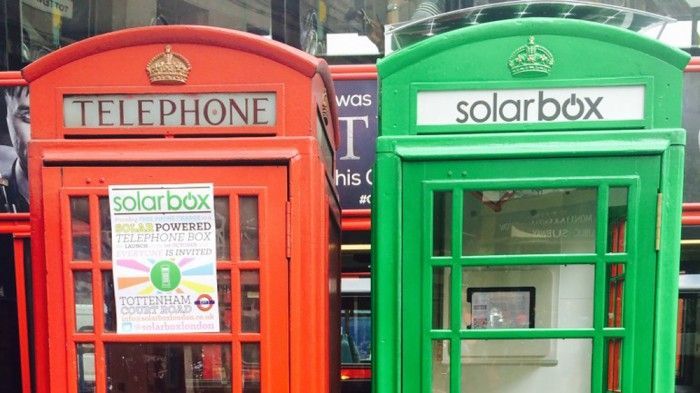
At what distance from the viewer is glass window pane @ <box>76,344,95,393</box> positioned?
1660 millimetres

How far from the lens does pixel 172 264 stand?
1.63m

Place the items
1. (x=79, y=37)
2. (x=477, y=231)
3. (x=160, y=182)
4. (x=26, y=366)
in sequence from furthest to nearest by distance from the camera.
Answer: (x=79, y=37), (x=26, y=366), (x=477, y=231), (x=160, y=182)

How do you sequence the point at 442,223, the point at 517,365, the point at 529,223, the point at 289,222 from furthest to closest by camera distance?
the point at 517,365
the point at 529,223
the point at 442,223
the point at 289,222

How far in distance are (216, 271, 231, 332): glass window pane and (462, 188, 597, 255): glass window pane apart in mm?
899

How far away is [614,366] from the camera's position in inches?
71.1

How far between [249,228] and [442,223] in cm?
65

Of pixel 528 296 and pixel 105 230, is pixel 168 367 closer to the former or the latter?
pixel 105 230

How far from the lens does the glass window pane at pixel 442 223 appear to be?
169cm

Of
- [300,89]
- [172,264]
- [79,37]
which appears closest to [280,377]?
[172,264]

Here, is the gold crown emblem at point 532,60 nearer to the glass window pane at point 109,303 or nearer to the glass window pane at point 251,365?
the glass window pane at point 251,365

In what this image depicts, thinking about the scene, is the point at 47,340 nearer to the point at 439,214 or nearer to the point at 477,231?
the point at 439,214

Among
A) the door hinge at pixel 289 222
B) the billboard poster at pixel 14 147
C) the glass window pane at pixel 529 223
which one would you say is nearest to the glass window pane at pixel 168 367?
the door hinge at pixel 289 222

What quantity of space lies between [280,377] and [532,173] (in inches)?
41.9

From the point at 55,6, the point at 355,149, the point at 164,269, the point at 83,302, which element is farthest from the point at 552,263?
the point at 55,6
